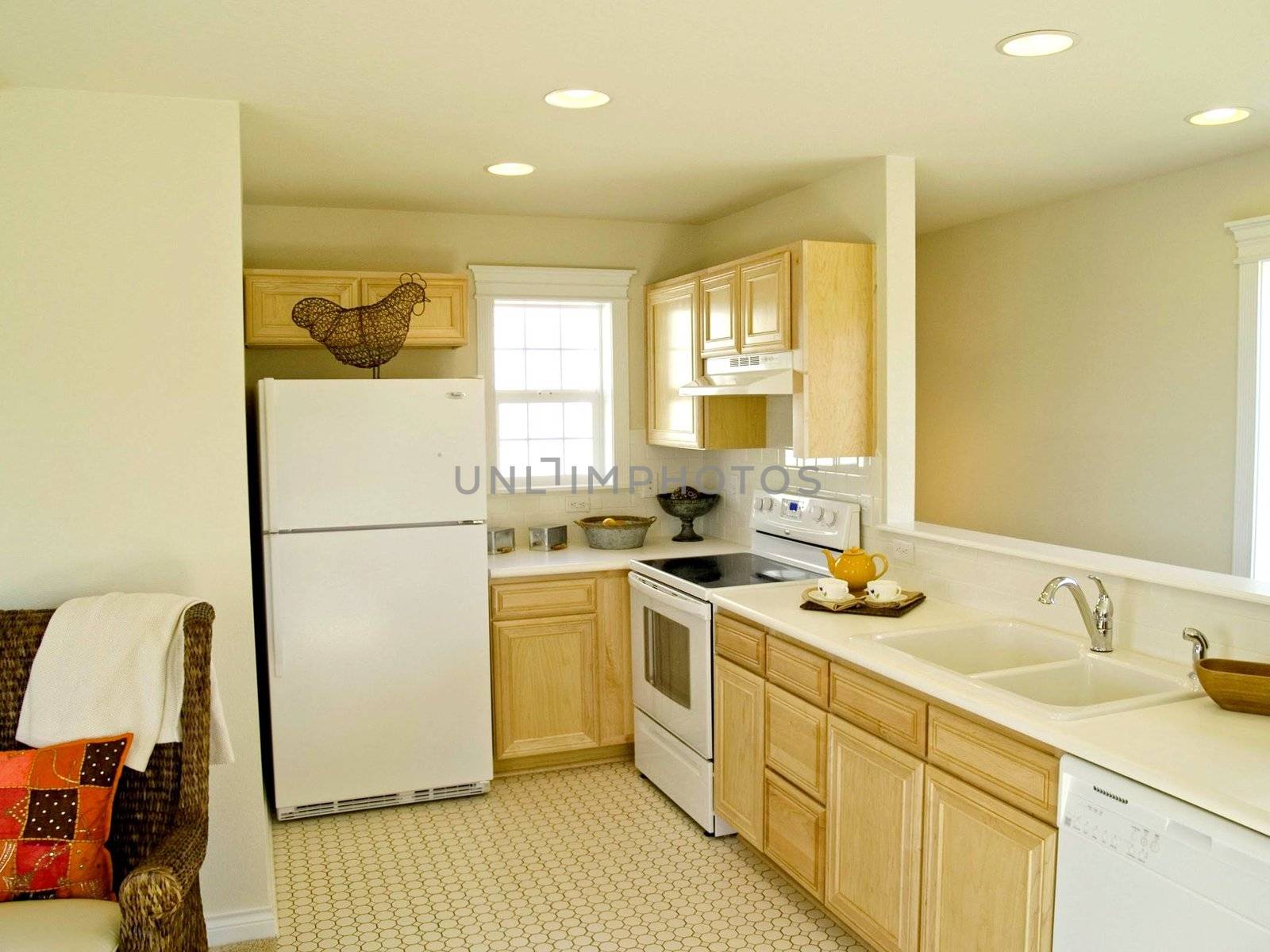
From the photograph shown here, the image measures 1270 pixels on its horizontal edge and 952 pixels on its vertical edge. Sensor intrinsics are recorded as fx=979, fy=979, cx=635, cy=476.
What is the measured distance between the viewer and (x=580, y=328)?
15.3 feet

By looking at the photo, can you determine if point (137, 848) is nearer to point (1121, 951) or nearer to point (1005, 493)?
point (1121, 951)

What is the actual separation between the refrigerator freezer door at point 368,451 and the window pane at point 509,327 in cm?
90

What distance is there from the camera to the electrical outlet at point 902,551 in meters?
Answer: 3.23

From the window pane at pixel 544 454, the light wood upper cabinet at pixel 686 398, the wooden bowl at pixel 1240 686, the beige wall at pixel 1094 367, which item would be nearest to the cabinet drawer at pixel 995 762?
the wooden bowl at pixel 1240 686

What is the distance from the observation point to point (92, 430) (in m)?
2.63

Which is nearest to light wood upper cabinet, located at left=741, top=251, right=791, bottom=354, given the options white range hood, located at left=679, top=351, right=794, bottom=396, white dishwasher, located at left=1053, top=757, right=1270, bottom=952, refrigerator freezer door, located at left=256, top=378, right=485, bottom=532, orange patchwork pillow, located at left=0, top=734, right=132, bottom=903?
white range hood, located at left=679, top=351, right=794, bottom=396

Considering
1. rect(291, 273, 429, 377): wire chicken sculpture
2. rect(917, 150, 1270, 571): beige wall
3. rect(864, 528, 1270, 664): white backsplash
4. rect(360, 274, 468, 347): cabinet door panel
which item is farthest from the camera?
rect(360, 274, 468, 347): cabinet door panel

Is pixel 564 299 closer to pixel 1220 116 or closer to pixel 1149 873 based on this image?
pixel 1220 116

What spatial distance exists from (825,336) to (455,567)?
1.58 meters

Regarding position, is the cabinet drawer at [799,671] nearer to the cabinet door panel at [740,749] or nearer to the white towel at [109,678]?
the cabinet door panel at [740,749]

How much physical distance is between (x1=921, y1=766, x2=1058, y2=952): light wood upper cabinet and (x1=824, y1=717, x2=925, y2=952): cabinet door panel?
0.17 feet

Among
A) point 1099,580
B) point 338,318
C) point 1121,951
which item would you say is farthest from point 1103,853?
point 338,318

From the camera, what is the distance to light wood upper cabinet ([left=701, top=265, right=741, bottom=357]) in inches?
146

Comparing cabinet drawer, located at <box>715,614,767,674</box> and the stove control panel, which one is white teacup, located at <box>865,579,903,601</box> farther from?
the stove control panel
